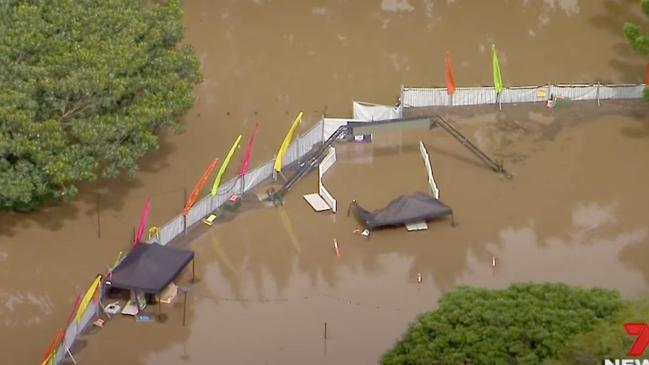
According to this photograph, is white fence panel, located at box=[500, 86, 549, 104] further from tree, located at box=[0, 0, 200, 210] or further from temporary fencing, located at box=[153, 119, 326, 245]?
tree, located at box=[0, 0, 200, 210]

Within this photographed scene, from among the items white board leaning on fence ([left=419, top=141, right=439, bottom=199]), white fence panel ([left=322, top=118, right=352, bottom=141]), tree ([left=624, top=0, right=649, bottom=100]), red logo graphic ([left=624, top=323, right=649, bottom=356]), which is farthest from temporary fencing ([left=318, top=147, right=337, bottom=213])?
red logo graphic ([left=624, top=323, right=649, bottom=356])

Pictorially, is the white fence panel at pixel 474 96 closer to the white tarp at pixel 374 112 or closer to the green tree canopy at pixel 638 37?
the white tarp at pixel 374 112

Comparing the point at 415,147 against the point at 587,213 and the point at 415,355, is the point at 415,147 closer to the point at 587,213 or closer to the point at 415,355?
the point at 587,213

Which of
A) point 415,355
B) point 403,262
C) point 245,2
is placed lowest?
point 415,355

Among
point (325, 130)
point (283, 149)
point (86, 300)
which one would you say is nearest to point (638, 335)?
point (86, 300)

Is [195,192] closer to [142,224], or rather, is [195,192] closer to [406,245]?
[142,224]

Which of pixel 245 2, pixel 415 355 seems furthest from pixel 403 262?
pixel 245 2
